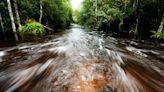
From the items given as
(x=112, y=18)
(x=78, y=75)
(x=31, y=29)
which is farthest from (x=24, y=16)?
(x=78, y=75)

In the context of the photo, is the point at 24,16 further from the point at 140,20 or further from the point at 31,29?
the point at 140,20

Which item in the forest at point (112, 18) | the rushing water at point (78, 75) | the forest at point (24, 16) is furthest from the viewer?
the forest at point (112, 18)

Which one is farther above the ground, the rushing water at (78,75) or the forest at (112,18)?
the forest at (112,18)

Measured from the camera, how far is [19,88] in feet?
10.4

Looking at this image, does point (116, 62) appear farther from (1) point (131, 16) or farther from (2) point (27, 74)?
(1) point (131, 16)

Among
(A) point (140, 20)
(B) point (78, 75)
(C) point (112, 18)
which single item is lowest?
(B) point (78, 75)

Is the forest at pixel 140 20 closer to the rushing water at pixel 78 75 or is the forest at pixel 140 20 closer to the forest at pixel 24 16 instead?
the forest at pixel 24 16

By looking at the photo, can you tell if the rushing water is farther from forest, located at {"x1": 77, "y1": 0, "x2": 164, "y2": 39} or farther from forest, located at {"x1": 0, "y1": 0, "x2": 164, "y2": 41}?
forest, located at {"x1": 77, "y1": 0, "x2": 164, "y2": 39}

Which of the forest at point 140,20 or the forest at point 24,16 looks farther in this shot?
the forest at point 140,20

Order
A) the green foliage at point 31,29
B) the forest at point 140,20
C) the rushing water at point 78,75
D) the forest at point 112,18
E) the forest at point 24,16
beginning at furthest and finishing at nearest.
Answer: the forest at point 140,20
the green foliage at point 31,29
the forest at point 112,18
the forest at point 24,16
the rushing water at point 78,75

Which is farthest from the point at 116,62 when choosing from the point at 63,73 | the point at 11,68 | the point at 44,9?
the point at 44,9

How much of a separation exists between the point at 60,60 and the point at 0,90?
7.25 ft

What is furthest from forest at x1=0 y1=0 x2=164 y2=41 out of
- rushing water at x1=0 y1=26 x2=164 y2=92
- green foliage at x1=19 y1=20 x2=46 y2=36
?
rushing water at x1=0 y1=26 x2=164 y2=92

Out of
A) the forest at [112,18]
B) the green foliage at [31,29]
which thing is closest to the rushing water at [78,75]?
the forest at [112,18]
